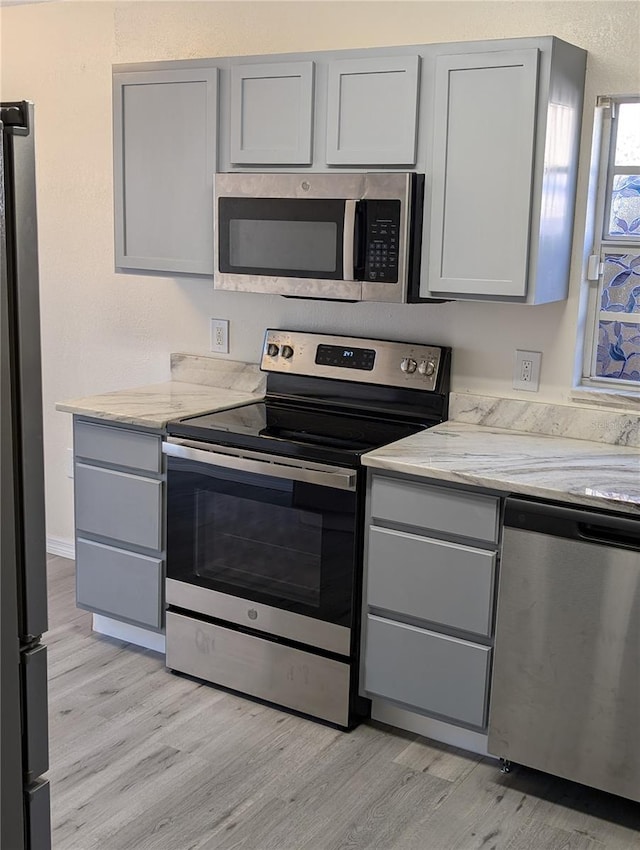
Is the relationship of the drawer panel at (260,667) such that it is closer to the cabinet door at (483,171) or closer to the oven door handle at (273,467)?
the oven door handle at (273,467)

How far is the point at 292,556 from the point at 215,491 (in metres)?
0.33

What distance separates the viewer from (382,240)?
289 cm

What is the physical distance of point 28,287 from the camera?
1570 mm

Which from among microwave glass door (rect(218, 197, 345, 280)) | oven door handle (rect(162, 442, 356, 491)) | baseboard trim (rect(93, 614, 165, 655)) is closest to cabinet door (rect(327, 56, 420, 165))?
microwave glass door (rect(218, 197, 345, 280))

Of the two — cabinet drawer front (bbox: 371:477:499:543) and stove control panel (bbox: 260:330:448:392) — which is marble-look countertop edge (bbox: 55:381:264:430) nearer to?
stove control panel (bbox: 260:330:448:392)

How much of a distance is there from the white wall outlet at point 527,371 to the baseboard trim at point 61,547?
2.23 m

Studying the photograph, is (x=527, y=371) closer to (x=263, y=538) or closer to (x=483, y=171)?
(x=483, y=171)

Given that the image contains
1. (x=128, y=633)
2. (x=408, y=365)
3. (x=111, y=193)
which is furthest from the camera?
(x=111, y=193)

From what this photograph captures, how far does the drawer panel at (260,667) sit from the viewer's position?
2.93m

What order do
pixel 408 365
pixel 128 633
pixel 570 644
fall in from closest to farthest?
pixel 570 644 → pixel 408 365 → pixel 128 633

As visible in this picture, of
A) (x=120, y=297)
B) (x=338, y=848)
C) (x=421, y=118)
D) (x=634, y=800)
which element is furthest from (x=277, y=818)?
(x=120, y=297)

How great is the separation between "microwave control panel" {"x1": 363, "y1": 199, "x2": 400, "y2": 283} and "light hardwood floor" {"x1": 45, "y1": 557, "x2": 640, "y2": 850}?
140cm

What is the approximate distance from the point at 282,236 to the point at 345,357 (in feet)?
1.61

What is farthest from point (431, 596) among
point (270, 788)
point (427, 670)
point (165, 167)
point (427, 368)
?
point (165, 167)
